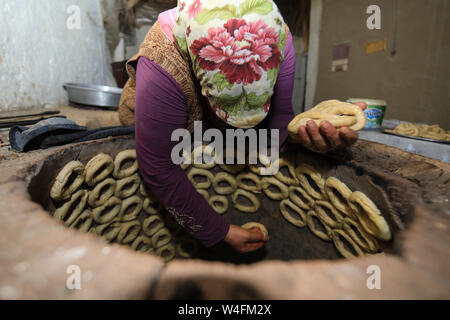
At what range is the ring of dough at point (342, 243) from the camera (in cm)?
81

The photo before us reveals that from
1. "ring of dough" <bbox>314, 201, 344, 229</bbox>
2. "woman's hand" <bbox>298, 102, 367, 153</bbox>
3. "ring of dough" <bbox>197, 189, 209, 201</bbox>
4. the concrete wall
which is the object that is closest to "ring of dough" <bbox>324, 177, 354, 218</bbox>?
"ring of dough" <bbox>314, 201, 344, 229</bbox>

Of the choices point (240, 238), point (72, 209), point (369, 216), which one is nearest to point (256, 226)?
point (240, 238)

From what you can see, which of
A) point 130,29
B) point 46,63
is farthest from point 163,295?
point 130,29

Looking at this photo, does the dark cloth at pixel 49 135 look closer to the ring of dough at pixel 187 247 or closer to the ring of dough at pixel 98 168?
the ring of dough at pixel 98 168

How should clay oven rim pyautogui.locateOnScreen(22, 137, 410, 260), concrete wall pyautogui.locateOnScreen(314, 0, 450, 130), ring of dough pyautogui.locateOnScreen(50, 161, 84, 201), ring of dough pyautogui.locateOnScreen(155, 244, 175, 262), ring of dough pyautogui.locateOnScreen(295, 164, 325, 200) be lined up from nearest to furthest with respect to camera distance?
1. clay oven rim pyautogui.locateOnScreen(22, 137, 410, 260)
2. ring of dough pyautogui.locateOnScreen(50, 161, 84, 201)
3. ring of dough pyautogui.locateOnScreen(295, 164, 325, 200)
4. ring of dough pyautogui.locateOnScreen(155, 244, 175, 262)
5. concrete wall pyautogui.locateOnScreen(314, 0, 450, 130)

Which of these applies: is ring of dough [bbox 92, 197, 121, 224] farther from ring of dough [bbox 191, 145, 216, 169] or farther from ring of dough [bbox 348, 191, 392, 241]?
ring of dough [bbox 348, 191, 392, 241]

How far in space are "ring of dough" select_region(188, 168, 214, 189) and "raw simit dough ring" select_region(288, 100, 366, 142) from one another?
541 millimetres

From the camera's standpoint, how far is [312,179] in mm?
953

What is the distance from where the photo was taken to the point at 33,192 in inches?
21.0

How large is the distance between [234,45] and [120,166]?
72 centimetres

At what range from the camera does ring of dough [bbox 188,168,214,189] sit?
117 centimetres

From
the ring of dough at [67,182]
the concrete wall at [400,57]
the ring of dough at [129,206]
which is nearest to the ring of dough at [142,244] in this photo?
the ring of dough at [129,206]

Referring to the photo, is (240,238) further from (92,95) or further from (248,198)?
(92,95)
